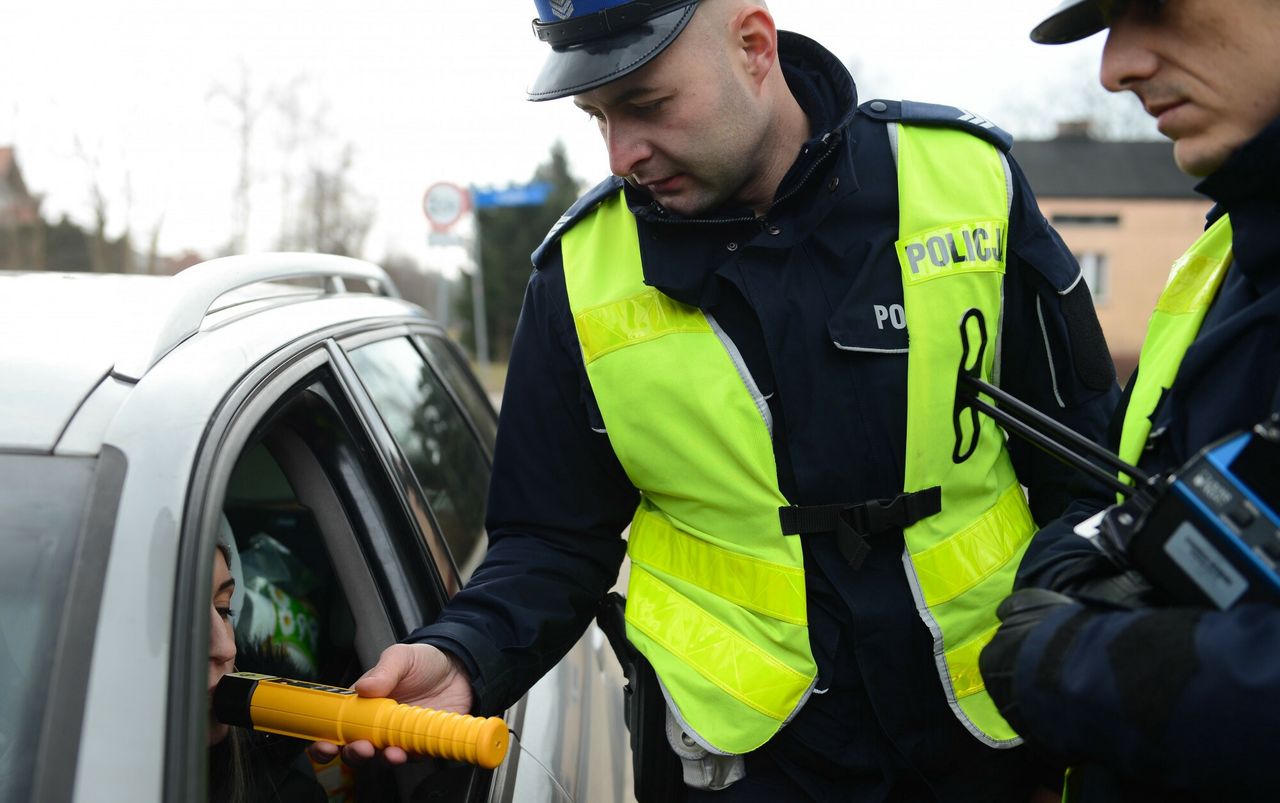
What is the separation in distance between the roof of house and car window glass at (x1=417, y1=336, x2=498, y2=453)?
38059 millimetres

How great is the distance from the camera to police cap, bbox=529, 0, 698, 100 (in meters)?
1.86

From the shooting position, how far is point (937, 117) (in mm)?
2027

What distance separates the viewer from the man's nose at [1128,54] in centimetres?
139

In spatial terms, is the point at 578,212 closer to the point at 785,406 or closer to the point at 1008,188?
the point at 785,406

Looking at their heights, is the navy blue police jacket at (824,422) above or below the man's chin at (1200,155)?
below

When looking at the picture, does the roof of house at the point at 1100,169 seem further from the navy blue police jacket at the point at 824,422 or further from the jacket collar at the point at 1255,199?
the jacket collar at the point at 1255,199

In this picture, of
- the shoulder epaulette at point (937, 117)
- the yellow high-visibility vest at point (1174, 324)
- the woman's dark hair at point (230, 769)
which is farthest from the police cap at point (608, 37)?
the woman's dark hair at point (230, 769)

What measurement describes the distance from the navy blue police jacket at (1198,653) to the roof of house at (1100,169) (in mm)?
39613

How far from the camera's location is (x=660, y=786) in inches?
78.2

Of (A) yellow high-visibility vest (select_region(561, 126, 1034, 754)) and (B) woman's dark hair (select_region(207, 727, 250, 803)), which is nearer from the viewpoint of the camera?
(B) woman's dark hair (select_region(207, 727, 250, 803))

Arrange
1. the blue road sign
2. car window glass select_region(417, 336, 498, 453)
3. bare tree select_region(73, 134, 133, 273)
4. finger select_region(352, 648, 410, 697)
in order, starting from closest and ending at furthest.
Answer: finger select_region(352, 648, 410, 697), car window glass select_region(417, 336, 498, 453), the blue road sign, bare tree select_region(73, 134, 133, 273)

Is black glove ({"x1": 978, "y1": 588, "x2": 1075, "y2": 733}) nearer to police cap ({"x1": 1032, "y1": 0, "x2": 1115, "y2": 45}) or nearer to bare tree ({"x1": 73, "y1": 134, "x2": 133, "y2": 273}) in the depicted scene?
police cap ({"x1": 1032, "y1": 0, "x2": 1115, "y2": 45})

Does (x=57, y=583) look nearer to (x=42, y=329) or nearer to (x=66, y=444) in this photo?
(x=66, y=444)

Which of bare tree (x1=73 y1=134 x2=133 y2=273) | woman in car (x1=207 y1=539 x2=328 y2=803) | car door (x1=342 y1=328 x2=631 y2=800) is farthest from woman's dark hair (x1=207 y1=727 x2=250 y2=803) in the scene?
bare tree (x1=73 y1=134 x2=133 y2=273)
